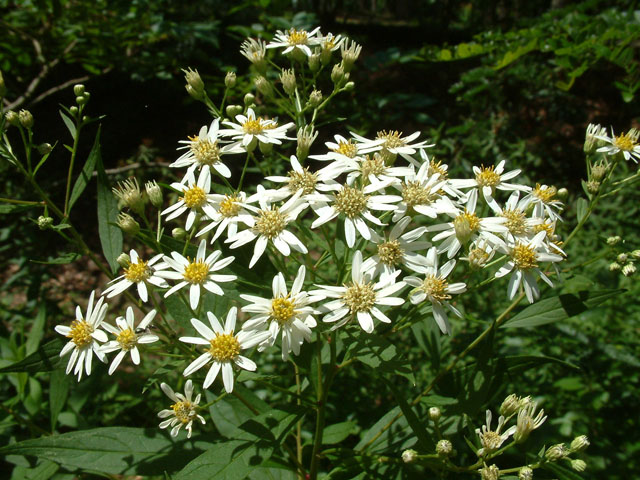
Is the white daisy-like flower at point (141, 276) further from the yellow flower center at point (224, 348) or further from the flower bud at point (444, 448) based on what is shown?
the flower bud at point (444, 448)

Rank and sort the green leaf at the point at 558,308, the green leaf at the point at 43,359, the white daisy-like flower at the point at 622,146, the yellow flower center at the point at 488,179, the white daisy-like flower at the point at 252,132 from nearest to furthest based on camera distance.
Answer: the green leaf at the point at 43,359 → the green leaf at the point at 558,308 → the white daisy-like flower at the point at 252,132 → the yellow flower center at the point at 488,179 → the white daisy-like flower at the point at 622,146

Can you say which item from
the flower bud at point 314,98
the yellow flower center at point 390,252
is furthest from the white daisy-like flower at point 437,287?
the flower bud at point 314,98

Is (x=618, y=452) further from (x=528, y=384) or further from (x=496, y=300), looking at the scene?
(x=496, y=300)

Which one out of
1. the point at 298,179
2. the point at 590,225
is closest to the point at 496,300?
the point at 590,225

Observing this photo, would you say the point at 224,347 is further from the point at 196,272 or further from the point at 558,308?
the point at 558,308

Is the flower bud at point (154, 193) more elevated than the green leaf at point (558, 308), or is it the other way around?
the flower bud at point (154, 193)

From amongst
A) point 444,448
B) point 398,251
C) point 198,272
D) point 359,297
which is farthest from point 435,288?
point 198,272
